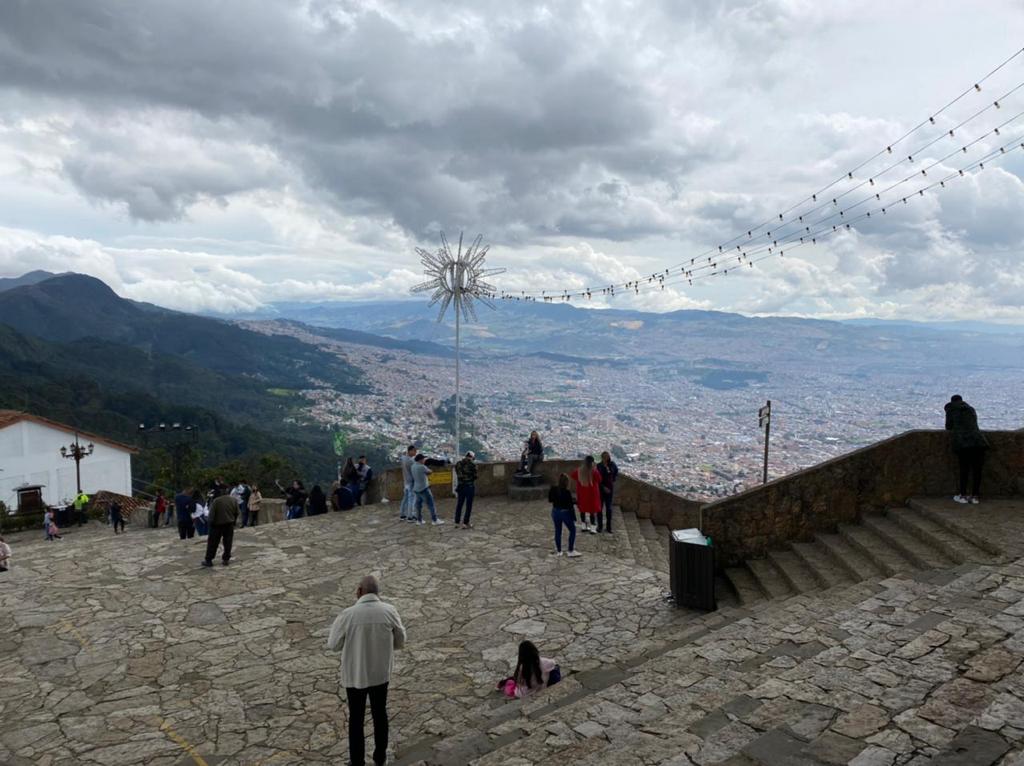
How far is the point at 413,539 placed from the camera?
10438 millimetres

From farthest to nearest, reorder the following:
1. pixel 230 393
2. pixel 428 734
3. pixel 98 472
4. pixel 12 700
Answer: pixel 230 393
pixel 98 472
pixel 12 700
pixel 428 734

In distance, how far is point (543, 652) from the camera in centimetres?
606

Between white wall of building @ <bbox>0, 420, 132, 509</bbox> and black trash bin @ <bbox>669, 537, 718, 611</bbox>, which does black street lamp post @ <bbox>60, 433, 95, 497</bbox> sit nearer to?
white wall of building @ <bbox>0, 420, 132, 509</bbox>

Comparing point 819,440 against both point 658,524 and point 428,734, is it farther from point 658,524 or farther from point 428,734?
point 428,734

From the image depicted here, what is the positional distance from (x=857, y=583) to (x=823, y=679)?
272cm

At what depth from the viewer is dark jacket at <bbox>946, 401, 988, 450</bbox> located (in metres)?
7.83

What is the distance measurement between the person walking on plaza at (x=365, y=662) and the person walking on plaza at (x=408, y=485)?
22.2ft

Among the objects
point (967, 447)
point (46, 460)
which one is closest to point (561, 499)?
point (967, 447)

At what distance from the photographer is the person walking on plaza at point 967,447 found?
7.84 m

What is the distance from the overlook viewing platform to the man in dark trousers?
0.77ft

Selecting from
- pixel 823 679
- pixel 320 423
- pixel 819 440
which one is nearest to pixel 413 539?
pixel 823 679

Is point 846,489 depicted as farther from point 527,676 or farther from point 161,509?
point 161,509

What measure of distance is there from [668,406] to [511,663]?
112 m

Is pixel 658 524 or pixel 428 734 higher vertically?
pixel 428 734
